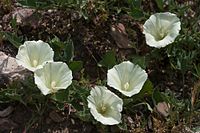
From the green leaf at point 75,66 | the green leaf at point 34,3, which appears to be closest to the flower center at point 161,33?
the green leaf at point 75,66

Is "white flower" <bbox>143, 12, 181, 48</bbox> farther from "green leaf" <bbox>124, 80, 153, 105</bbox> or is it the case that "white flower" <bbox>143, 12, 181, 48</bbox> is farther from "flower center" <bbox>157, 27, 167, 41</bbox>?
"green leaf" <bbox>124, 80, 153, 105</bbox>

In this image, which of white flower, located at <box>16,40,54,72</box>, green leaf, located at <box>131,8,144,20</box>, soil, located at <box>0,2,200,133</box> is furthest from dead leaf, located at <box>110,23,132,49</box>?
white flower, located at <box>16,40,54,72</box>

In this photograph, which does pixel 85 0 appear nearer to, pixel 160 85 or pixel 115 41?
pixel 115 41

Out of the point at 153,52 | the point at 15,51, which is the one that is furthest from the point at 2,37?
the point at 153,52

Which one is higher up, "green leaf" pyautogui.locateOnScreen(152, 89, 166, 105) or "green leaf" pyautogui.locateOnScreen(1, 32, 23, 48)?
"green leaf" pyautogui.locateOnScreen(1, 32, 23, 48)

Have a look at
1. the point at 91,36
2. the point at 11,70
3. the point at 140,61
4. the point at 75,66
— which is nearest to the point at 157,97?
the point at 140,61

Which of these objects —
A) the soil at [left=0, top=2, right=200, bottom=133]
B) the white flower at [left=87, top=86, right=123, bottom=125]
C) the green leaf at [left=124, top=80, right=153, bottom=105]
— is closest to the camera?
the white flower at [left=87, top=86, right=123, bottom=125]

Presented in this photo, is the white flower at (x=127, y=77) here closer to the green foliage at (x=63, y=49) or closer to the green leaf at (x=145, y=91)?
the green leaf at (x=145, y=91)
